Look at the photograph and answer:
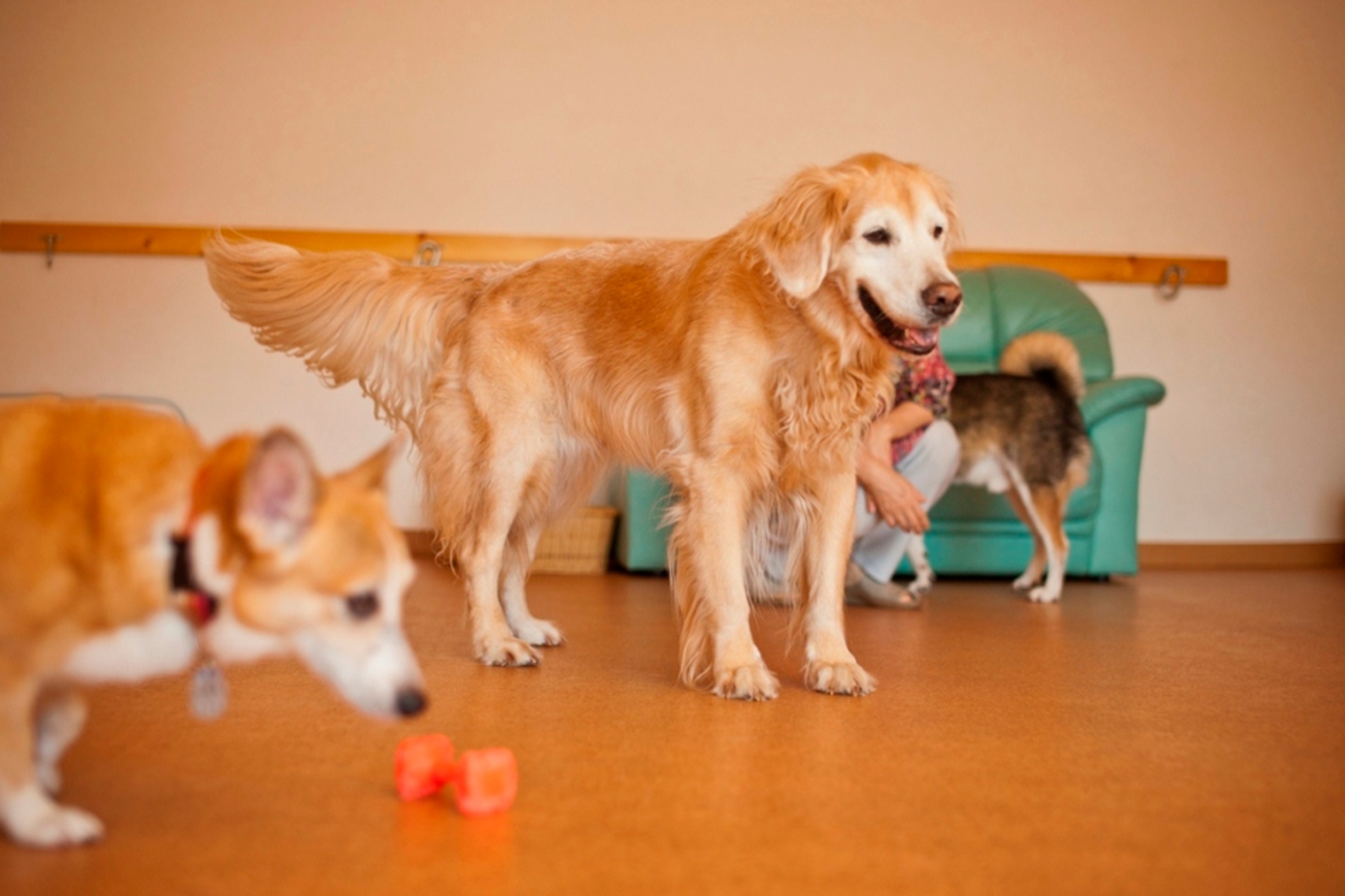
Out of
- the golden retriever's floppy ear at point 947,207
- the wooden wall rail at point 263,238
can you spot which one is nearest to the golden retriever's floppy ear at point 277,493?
the golden retriever's floppy ear at point 947,207

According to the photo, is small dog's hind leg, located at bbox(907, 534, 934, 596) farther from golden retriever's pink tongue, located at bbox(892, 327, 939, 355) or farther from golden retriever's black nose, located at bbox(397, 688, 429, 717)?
golden retriever's black nose, located at bbox(397, 688, 429, 717)

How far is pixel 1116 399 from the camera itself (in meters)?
4.80

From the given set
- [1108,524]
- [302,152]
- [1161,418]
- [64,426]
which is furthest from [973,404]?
[64,426]

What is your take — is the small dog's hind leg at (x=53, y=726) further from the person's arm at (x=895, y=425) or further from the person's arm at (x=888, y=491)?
the person's arm at (x=895, y=425)

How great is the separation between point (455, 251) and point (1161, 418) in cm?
350

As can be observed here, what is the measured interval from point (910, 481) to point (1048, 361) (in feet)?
3.53

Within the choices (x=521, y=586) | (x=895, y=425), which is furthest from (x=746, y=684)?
(x=895, y=425)

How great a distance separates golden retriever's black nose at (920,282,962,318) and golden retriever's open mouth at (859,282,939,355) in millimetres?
69

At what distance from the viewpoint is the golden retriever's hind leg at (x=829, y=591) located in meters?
2.49

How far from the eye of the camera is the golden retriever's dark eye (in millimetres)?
1390

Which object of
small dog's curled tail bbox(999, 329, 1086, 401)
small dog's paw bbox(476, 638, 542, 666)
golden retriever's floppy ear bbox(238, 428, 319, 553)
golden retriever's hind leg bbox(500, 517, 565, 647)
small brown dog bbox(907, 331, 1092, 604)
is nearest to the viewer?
golden retriever's floppy ear bbox(238, 428, 319, 553)

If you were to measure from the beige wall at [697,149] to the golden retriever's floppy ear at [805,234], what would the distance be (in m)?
3.19

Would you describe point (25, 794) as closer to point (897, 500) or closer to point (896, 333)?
point (896, 333)

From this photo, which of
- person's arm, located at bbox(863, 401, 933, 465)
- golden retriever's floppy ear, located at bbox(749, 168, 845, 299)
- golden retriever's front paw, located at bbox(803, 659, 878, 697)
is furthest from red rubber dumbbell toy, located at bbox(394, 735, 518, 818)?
person's arm, located at bbox(863, 401, 933, 465)
